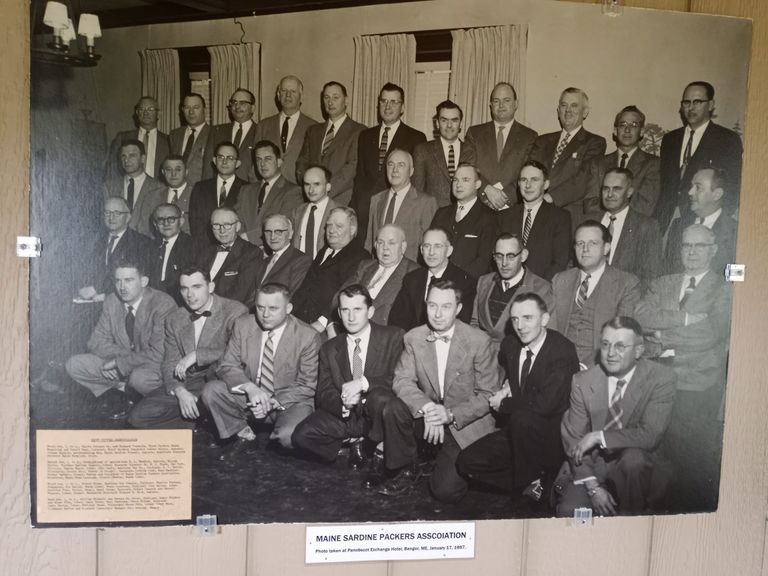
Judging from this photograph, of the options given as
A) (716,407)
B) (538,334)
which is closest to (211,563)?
(538,334)

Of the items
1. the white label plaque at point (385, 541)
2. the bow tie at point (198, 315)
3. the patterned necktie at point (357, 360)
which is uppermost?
the bow tie at point (198, 315)

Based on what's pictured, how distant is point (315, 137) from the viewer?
1095 millimetres

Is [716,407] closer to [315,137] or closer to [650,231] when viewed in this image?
[650,231]

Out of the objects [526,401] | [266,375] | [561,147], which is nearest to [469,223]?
[561,147]

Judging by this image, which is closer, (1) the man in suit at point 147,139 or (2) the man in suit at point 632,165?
(1) the man in suit at point 147,139

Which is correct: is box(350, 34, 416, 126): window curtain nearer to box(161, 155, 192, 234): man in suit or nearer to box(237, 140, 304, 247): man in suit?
box(237, 140, 304, 247): man in suit

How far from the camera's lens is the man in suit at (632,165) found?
115 cm

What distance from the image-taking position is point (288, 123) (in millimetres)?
1090

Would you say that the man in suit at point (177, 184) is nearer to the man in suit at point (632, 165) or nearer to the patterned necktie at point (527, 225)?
the patterned necktie at point (527, 225)

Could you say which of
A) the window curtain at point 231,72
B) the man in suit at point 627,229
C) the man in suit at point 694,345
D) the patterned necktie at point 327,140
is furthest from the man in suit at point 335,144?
the man in suit at point 694,345

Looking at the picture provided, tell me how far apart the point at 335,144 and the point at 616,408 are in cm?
65

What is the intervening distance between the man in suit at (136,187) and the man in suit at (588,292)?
667mm

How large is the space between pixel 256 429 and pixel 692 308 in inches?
30.8

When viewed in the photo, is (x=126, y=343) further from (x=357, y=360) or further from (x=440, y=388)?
(x=440, y=388)
